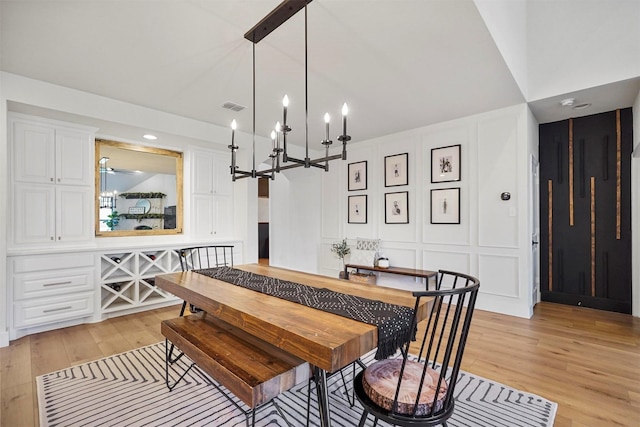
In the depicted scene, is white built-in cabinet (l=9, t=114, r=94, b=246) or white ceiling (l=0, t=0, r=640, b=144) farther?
white built-in cabinet (l=9, t=114, r=94, b=246)

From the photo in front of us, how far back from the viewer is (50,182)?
332 cm

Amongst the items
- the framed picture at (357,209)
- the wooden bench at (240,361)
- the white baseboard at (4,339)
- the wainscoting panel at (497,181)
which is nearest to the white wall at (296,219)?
the framed picture at (357,209)

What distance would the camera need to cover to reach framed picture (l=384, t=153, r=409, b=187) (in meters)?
4.66

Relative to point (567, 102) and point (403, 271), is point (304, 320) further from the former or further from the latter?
point (567, 102)

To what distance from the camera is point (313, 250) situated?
6168 millimetres

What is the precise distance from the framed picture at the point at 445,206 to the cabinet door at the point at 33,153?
4.66 meters

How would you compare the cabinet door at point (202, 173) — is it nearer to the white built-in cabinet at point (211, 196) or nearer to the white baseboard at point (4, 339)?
the white built-in cabinet at point (211, 196)

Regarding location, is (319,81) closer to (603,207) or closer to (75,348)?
(75,348)

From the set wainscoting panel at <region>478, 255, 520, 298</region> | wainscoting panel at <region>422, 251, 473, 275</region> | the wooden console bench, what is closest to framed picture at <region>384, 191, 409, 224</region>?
wainscoting panel at <region>422, 251, 473, 275</region>

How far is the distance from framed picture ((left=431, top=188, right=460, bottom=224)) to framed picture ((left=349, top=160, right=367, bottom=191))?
4.02 ft

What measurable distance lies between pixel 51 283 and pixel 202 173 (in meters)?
2.20

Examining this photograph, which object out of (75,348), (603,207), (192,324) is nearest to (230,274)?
(192,324)

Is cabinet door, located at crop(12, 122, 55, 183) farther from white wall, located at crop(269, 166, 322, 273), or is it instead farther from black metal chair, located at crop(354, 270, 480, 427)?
white wall, located at crop(269, 166, 322, 273)

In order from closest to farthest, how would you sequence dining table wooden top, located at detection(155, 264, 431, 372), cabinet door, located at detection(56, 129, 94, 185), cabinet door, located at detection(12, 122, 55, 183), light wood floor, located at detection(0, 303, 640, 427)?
dining table wooden top, located at detection(155, 264, 431, 372)
light wood floor, located at detection(0, 303, 640, 427)
cabinet door, located at detection(12, 122, 55, 183)
cabinet door, located at detection(56, 129, 94, 185)
